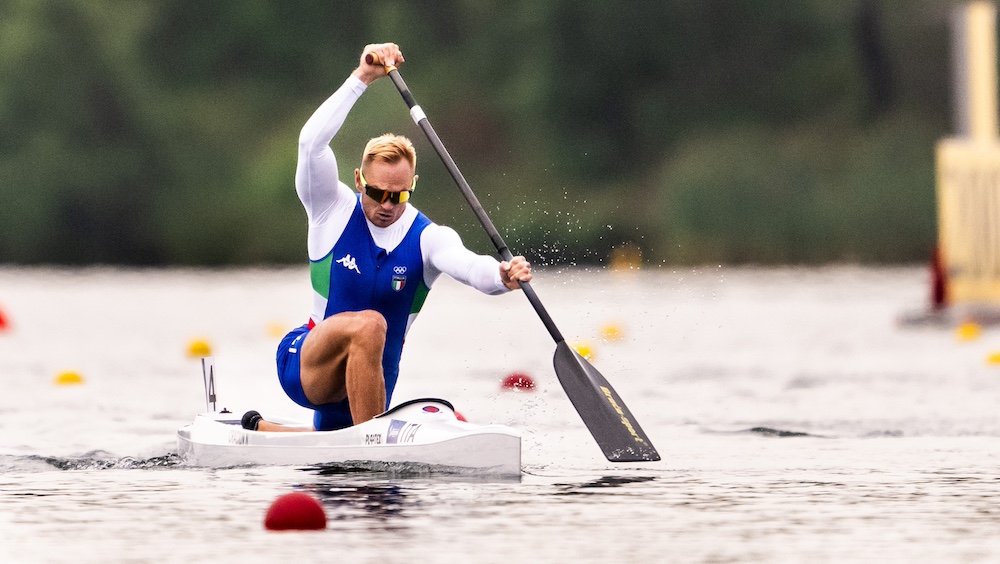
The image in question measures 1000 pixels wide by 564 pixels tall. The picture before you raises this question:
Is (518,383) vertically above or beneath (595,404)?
above

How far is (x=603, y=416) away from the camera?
821 cm

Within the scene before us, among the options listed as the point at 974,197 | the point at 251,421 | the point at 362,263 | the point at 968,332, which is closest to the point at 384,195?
the point at 362,263

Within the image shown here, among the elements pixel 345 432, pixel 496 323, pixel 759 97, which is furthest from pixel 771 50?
pixel 345 432

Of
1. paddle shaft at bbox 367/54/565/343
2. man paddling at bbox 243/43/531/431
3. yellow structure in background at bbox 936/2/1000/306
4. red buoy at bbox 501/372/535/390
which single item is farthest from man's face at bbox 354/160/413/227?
yellow structure in background at bbox 936/2/1000/306

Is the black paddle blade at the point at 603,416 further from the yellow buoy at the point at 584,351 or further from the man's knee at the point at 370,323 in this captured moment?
the man's knee at the point at 370,323

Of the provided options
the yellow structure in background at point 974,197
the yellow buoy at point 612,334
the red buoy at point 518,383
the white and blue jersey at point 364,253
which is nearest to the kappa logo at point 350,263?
the white and blue jersey at point 364,253

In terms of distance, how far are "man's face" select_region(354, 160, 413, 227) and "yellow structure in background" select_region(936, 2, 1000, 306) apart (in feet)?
34.7

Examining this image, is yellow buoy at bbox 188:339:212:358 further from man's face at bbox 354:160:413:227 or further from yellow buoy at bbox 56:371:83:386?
man's face at bbox 354:160:413:227

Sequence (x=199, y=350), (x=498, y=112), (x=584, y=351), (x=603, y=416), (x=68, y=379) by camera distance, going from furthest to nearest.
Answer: (x=498, y=112), (x=199, y=350), (x=68, y=379), (x=584, y=351), (x=603, y=416)

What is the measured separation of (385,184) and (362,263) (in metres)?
0.35

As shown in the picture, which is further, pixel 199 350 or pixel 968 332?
pixel 968 332

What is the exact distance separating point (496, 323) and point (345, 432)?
11880 millimetres

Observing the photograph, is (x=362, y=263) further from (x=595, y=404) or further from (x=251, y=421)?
(x=595, y=404)

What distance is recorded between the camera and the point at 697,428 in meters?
10.1
